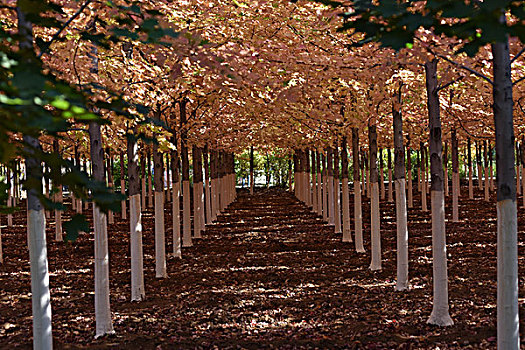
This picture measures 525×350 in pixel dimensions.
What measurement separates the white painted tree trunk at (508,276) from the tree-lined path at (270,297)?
1.31 m

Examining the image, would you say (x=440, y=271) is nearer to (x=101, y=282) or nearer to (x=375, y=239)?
(x=375, y=239)

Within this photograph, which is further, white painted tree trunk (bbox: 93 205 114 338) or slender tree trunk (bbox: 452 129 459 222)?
slender tree trunk (bbox: 452 129 459 222)

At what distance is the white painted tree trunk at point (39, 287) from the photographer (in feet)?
15.0

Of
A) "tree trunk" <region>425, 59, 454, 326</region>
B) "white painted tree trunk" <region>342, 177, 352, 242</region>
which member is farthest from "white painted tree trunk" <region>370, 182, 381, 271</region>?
"tree trunk" <region>425, 59, 454, 326</region>

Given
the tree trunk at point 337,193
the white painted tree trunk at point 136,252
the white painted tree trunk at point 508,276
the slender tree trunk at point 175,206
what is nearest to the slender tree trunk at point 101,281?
the white painted tree trunk at point 136,252

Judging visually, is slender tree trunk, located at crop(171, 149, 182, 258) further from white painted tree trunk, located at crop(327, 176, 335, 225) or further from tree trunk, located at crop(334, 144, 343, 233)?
white painted tree trunk, located at crop(327, 176, 335, 225)

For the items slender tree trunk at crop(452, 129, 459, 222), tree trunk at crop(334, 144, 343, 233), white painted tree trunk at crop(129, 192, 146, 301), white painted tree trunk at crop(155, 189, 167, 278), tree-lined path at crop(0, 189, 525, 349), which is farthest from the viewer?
slender tree trunk at crop(452, 129, 459, 222)

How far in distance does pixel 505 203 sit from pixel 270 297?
4.64 m

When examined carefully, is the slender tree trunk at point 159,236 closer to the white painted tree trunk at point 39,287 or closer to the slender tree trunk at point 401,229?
the slender tree trunk at point 401,229

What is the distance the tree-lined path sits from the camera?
6.41 meters

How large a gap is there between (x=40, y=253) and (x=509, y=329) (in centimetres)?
384

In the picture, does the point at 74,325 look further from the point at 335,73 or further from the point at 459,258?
the point at 459,258

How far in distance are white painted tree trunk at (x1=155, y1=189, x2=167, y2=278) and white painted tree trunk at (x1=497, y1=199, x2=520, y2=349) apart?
658 centimetres

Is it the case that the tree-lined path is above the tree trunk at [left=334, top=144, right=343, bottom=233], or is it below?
below
